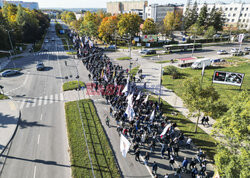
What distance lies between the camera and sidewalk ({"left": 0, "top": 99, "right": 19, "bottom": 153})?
18.8 m

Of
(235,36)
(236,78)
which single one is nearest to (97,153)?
(236,78)

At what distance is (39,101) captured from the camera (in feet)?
87.4

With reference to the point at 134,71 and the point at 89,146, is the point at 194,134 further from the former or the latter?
the point at 134,71

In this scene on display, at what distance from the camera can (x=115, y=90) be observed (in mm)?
27281

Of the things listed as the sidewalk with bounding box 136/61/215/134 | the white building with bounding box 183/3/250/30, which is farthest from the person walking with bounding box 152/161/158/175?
the white building with bounding box 183/3/250/30

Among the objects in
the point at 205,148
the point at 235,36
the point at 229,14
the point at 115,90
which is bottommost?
the point at 205,148

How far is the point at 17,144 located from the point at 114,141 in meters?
10.4

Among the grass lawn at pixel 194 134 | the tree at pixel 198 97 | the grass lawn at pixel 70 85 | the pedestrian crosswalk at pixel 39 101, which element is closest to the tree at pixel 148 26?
the grass lawn at pixel 70 85

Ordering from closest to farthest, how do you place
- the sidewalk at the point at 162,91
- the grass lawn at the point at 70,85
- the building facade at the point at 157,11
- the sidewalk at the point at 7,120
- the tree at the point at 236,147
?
1. the tree at the point at 236,147
2. the sidewalk at the point at 7,120
3. the sidewalk at the point at 162,91
4. the grass lawn at the point at 70,85
5. the building facade at the point at 157,11

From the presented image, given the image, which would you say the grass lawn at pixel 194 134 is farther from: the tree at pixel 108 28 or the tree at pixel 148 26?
the tree at pixel 148 26

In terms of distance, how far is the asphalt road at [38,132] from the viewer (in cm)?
1495

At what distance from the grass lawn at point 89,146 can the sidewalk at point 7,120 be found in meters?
6.48

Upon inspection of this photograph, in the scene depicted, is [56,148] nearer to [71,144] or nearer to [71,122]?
[71,144]

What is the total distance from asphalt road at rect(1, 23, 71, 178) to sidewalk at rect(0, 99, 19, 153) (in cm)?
83
